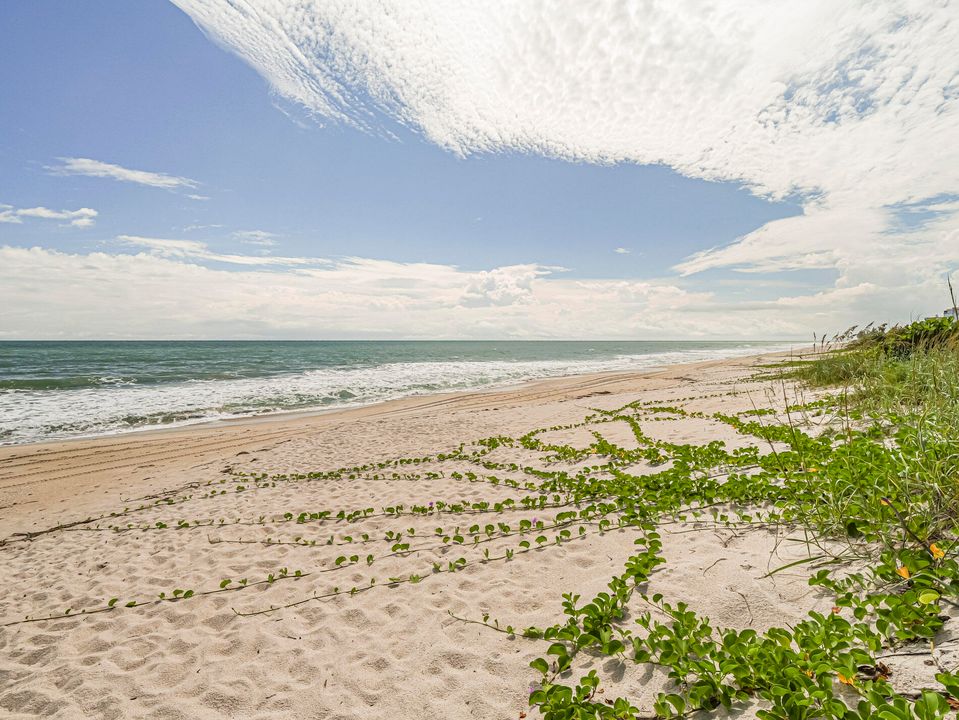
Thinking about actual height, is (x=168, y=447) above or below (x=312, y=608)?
below

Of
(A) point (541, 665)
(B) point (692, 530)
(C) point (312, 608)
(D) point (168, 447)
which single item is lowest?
(D) point (168, 447)

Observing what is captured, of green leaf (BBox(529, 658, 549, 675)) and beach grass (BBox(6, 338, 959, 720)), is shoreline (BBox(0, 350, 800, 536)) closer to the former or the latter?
beach grass (BBox(6, 338, 959, 720))

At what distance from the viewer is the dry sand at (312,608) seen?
345 centimetres

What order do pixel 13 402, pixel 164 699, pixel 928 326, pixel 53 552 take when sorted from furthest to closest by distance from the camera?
pixel 13 402, pixel 928 326, pixel 53 552, pixel 164 699

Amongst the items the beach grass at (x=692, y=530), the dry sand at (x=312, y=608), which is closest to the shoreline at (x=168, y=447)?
the dry sand at (x=312, y=608)

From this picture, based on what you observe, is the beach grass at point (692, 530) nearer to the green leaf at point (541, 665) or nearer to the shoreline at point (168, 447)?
the green leaf at point (541, 665)

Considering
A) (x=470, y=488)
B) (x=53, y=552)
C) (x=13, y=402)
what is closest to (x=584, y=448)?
(x=470, y=488)

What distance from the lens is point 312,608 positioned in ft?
15.7

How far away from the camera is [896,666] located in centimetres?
241

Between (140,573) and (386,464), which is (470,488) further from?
(140,573)

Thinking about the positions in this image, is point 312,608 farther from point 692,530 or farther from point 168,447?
point 168,447

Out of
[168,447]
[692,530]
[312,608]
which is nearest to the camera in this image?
[312,608]

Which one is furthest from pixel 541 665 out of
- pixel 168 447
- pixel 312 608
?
pixel 168 447

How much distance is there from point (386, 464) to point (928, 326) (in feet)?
47.6
